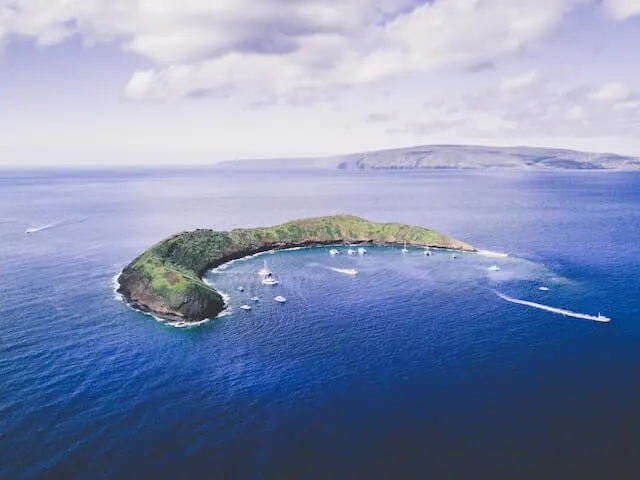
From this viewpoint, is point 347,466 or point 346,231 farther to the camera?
point 346,231

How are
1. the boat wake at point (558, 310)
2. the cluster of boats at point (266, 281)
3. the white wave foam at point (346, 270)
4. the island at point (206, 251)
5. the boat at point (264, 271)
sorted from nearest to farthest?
the boat wake at point (558, 310)
the island at point (206, 251)
the cluster of boats at point (266, 281)
the boat at point (264, 271)
the white wave foam at point (346, 270)

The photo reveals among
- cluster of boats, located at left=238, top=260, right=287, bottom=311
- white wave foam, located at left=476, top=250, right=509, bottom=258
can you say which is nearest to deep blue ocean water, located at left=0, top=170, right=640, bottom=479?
cluster of boats, located at left=238, top=260, right=287, bottom=311

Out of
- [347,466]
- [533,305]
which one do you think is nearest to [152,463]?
[347,466]

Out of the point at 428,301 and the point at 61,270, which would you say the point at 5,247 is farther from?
the point at 428,301

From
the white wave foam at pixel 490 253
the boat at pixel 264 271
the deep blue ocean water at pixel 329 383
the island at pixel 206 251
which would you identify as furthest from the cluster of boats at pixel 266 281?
the white wave foam at pixel 490 253

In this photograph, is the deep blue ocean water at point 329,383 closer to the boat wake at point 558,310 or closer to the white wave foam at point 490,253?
the boat wake at point 558,310

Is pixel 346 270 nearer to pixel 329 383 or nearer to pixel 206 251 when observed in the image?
pixel 206 251

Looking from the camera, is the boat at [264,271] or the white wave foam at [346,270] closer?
the boat at [264,271]

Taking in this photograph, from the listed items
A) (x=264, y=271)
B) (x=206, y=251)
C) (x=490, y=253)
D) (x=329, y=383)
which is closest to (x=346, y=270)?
(x=264, y=271)
